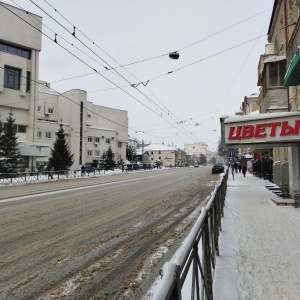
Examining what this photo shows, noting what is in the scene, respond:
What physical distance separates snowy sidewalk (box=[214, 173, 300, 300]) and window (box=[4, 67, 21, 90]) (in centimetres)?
4056

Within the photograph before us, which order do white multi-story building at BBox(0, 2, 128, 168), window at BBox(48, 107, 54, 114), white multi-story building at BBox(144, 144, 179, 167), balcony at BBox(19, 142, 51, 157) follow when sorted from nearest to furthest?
balcony at BBox(19, 142, 51, 157) < white multi-story building at BBox(0, 2, 128, 168) < window at BBox(48, 107, 54, 114) < white multi-story building at BBox(144, 144, 179, 167)

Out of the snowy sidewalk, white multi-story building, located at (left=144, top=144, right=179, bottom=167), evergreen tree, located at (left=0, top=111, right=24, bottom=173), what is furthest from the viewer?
white multi-story building, located at (left=144, top=144, right=179, bottom=167)

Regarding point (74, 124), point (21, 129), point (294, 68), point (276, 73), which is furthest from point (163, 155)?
point (294, 68)

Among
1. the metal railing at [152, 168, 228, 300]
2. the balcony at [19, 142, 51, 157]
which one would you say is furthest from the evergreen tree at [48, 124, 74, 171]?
the metal railing at [152, 168, 228, 300]

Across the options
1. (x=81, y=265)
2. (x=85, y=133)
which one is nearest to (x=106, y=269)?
(x=81, y=265)

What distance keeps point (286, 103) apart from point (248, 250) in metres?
13.4

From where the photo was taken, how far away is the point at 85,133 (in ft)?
211

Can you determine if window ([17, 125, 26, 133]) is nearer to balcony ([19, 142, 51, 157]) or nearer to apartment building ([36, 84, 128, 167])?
balcony ([19, 142, 51, 157])

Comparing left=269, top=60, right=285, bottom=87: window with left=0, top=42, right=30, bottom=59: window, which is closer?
left=269, top=60, right=285, bottom=87: window

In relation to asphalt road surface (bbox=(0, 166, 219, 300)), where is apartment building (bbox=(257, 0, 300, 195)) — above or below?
above

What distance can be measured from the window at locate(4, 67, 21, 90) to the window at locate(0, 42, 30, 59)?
7.67 ft

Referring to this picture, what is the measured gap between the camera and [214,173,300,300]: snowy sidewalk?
408 centimetres

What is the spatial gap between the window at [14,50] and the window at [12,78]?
2.34 m

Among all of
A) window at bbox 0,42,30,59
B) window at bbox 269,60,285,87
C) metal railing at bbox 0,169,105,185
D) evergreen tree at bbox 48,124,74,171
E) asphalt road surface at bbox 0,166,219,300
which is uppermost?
window at bbox 0,42,30,59
